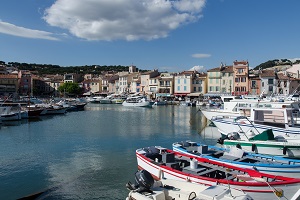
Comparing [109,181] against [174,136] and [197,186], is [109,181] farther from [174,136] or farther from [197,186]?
[174,136]

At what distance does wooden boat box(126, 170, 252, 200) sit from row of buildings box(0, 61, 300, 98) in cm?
4840

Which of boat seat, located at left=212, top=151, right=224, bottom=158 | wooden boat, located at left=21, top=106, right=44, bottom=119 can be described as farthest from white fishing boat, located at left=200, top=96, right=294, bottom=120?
wooden boat, located at left=21, top=106, right=44, bottom=119

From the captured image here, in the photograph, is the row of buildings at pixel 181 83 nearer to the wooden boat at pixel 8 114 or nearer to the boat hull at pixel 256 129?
the boat hull at pixel 256 129

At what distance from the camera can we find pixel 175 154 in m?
14.4

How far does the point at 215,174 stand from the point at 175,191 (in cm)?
325

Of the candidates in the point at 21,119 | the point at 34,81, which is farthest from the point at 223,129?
the point at 34,81

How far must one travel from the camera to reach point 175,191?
9383 millimetres

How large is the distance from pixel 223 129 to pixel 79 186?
15171 millimetres

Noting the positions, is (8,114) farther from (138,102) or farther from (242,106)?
(138,102)

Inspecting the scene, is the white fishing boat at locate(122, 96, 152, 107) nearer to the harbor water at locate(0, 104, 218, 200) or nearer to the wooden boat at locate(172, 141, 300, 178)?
the harbor water at locate(0, 104, 218, 200)

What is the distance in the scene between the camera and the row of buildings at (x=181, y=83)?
70.2 metres

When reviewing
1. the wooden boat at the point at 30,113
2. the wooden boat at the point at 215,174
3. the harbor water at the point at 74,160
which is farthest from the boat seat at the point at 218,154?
the wooden boat at the point at 30,113

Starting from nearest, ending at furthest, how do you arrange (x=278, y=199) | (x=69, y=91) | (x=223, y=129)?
(x=278, y=199) < (x=223, y=129) < (x=69, y=91)

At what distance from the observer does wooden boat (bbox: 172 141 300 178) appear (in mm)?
11914
